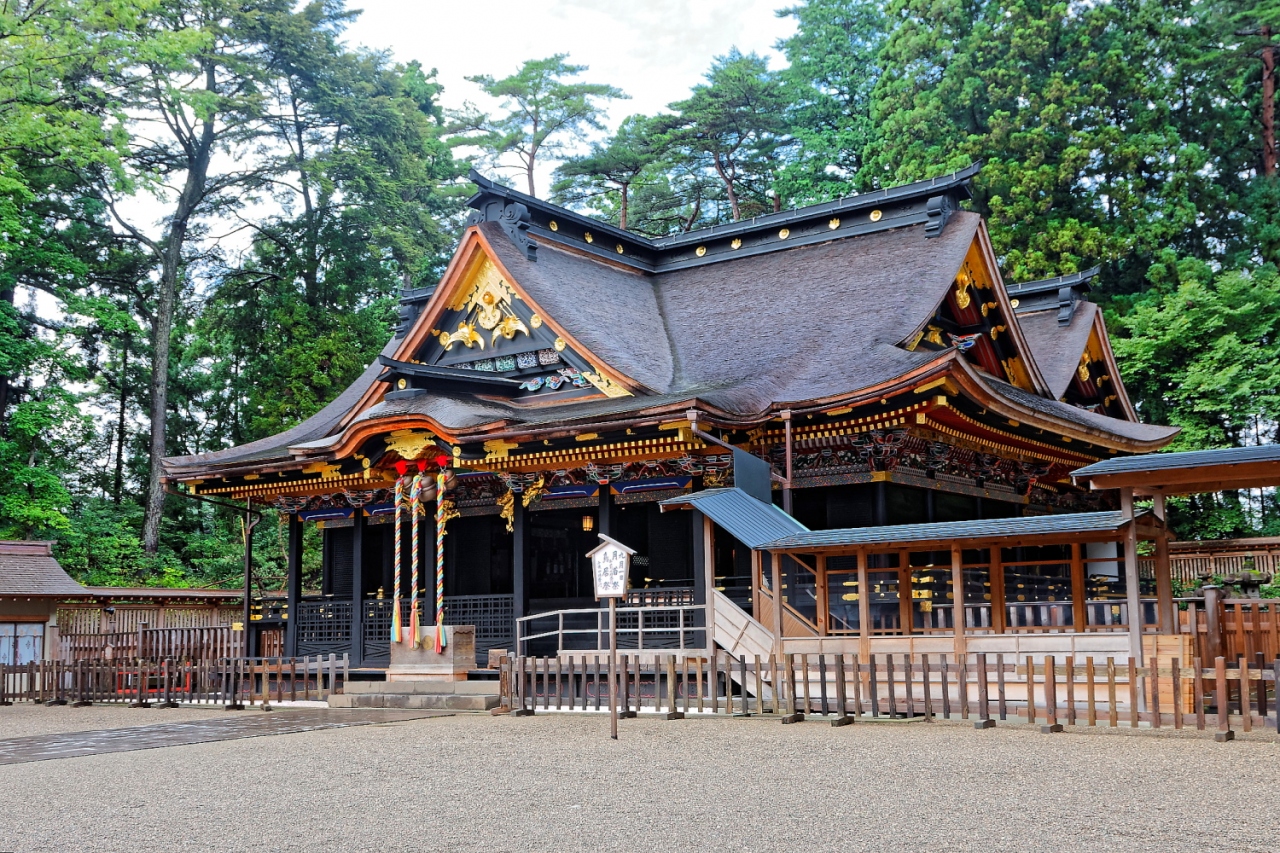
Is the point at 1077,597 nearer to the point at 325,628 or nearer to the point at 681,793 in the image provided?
the point at 681,793

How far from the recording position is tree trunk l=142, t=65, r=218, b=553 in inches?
1314

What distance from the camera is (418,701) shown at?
15.6 metres

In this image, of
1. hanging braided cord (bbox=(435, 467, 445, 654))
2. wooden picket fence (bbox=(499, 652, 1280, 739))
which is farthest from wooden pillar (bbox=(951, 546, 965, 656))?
hanging braided cord (bbox=(435, 467, 445, 654))

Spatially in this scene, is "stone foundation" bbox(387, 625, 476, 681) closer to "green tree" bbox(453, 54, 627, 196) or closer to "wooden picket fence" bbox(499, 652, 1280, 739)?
"wooden picket fence" bbox(499, 652, 1280, 739)

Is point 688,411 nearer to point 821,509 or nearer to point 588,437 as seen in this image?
point 588,437

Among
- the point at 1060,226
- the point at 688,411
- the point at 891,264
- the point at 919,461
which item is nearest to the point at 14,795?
the point at 688,411

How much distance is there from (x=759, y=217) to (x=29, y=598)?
14.1m

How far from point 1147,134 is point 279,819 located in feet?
93.2

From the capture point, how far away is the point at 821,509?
659 inches

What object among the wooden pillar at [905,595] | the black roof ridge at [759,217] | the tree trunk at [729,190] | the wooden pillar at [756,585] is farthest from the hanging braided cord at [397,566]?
the tree trunk at [729,190]

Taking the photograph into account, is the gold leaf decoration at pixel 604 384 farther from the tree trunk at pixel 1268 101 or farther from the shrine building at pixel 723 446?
the tree trunk at pixel 1268 101

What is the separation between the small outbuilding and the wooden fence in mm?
1668

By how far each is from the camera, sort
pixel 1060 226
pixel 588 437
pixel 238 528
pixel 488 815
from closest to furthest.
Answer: pixel 488 815
pixel 588 437
pixel 1060 226
pixel 238 528

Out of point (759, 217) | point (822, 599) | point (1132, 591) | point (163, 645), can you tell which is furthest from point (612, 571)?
point (759, 217)
